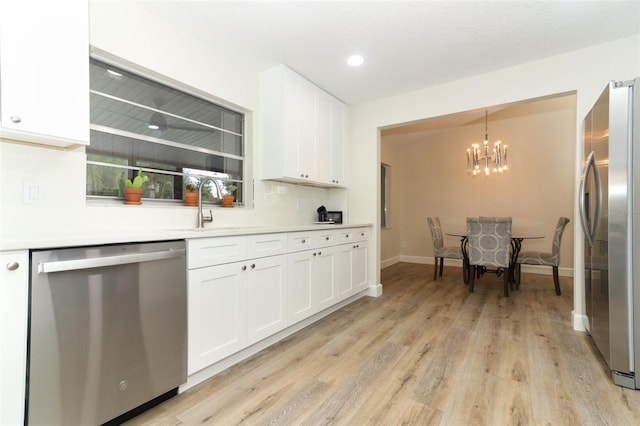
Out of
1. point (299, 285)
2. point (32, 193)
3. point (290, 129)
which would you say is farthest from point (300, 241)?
point (32, 193)

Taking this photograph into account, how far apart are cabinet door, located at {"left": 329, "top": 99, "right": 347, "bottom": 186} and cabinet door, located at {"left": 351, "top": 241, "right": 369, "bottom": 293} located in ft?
2.76

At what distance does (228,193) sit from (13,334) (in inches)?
71.3

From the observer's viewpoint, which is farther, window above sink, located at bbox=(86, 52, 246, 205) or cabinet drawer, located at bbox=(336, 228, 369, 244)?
cabinet drawer, located at bbox=(336, 228, 369, 244)

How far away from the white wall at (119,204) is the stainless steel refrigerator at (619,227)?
2.65 m

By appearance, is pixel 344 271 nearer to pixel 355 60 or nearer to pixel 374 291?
pixel 374 291

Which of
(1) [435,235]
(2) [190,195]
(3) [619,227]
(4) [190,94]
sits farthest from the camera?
(1) [435,235]

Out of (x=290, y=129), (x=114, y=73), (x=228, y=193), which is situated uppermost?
(x=114, y=73)

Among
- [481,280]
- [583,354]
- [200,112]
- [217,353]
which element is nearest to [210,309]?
[217,353]

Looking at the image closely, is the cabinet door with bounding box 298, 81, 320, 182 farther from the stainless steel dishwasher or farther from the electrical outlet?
the electrical outlet

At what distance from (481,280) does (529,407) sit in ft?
11.2

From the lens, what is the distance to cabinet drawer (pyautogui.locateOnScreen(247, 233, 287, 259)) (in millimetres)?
2133

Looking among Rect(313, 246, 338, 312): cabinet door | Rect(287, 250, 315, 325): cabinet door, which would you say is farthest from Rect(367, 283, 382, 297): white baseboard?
Rect(287, 250, 315, 325): cabinet door

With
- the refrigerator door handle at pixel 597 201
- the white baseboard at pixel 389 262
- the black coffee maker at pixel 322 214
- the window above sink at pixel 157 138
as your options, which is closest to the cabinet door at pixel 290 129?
the window above sink at pixel 157 138

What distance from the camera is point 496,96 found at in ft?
9.93
